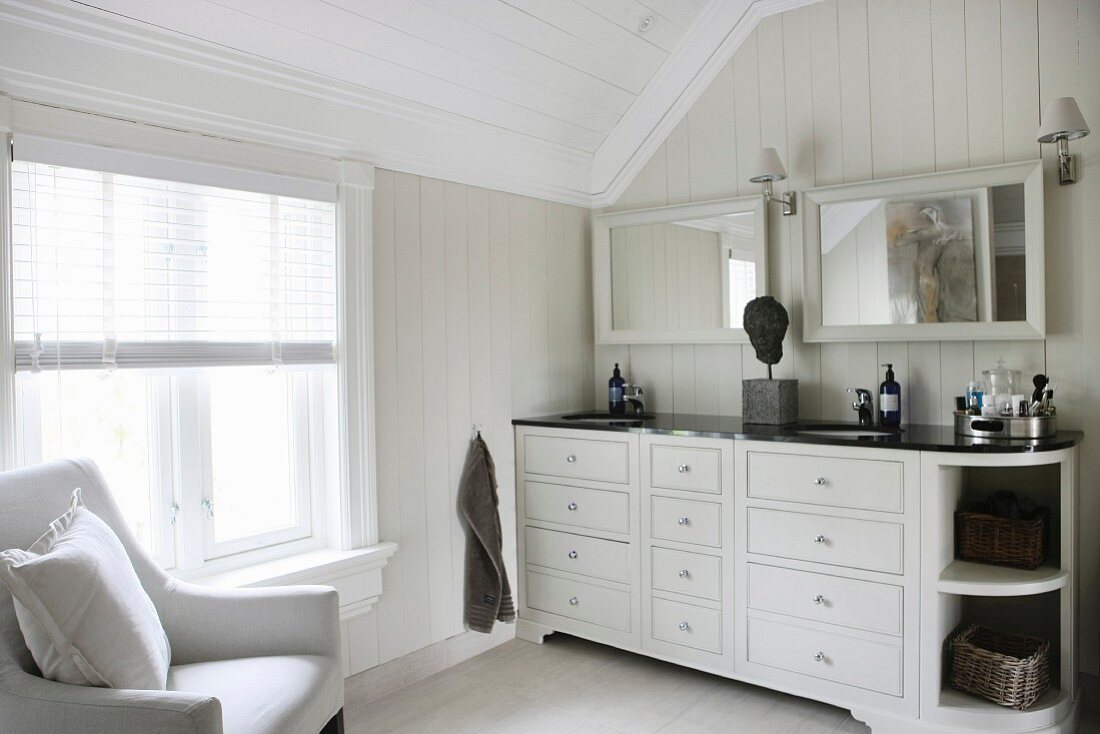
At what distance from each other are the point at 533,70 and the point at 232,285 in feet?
4.59

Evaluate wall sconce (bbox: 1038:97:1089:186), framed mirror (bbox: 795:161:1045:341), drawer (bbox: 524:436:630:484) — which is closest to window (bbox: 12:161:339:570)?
drawer (bbox: 524:436:630:484)

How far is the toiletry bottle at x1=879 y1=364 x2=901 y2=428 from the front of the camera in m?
2.89

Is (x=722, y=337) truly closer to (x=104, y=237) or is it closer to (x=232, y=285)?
(x=232, y=285)

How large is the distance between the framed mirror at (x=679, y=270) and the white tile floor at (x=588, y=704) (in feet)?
4.49

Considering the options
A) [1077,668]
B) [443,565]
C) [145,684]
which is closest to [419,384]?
[443,565]

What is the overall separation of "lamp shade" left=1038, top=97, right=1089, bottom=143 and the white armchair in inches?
99.0

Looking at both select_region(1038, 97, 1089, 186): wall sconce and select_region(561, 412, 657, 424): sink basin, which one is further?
select_region(561, 412, 657, 424): sink basin

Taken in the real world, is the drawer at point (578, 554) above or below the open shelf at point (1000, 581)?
below

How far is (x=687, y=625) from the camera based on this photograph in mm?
2979

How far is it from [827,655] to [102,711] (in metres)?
2.12

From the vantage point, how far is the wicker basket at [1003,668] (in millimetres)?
2387

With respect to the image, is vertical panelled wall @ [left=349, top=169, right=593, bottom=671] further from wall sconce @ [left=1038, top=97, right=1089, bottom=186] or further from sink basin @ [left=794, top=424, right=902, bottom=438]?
wall sconce @ [left=1038, top=97, right=1089, bottom=186]

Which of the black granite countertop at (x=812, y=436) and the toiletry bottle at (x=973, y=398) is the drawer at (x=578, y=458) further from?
the toiletry bottle at (x=973, y=398)

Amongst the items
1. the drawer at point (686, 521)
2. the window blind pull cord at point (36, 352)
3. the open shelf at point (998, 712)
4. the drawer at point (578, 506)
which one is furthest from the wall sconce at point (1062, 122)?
the window blind pull cord at point (36, 352)
